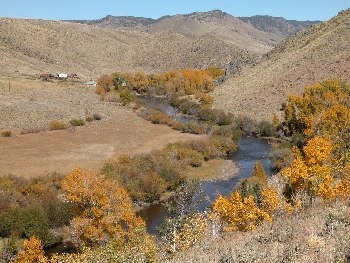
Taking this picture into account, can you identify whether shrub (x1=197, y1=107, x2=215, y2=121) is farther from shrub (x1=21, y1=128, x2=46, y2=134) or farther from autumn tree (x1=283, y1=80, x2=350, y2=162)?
shrub (x1=21, y1=128, x2=46, y2=134)

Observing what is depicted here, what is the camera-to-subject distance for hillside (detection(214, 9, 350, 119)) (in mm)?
90688

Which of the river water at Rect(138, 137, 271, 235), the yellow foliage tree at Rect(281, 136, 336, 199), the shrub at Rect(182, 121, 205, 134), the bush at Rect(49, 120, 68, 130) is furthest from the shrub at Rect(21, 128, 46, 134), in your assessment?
the yellow foliage tree at Rect(281, 136, 336, 199)

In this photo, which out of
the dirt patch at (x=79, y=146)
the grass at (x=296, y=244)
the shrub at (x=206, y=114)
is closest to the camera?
the grass at (x=296, y=244)

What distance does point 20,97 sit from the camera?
9475 cm

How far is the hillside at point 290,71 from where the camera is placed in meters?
90.7

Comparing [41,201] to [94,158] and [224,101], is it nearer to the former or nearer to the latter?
[94,158]

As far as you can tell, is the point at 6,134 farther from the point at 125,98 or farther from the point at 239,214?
the point at 239,214

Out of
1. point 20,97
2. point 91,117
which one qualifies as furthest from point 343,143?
point 20,97

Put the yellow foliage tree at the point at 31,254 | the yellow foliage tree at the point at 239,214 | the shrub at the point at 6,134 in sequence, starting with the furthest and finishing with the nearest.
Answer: the shrub at the point at 6,134
the yellow foliage tree at the point at 31,254
the yellow foliage tree at the point at 239,214

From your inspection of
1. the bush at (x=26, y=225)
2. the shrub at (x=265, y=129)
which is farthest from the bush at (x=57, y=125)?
the bush at (x=26, y=225)

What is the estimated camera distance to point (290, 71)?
101125mm

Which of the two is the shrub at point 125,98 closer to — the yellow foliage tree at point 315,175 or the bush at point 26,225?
the bush at point 26,225

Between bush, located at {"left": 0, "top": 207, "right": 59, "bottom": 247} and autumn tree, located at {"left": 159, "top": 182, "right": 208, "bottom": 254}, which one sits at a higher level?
autumn tree, located at {"left": 159, "top": 182, "right": 208, "bottom": 254}

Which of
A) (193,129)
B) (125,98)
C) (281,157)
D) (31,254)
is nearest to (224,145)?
(281,157)
